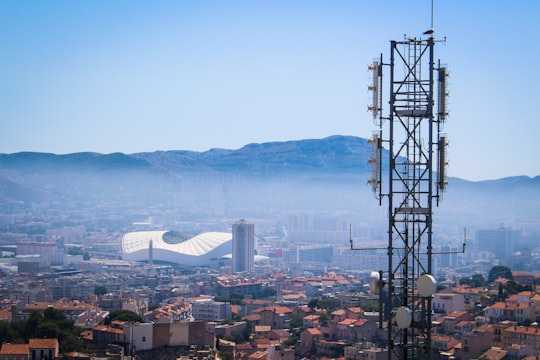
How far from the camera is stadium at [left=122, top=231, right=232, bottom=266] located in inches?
3974

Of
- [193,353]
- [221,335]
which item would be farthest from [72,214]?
[193,353]

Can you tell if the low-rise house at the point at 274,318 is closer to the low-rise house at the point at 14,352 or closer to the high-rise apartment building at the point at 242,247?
the low-rise house at the point at 14,352

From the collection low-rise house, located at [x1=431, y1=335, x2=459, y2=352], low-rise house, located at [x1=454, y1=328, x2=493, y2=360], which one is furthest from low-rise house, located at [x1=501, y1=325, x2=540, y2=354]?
low-rise house, located at [x1=431, y1=335, x2=459, y2=352]

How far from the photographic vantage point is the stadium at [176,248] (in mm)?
100938

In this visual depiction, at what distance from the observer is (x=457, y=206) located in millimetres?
198500

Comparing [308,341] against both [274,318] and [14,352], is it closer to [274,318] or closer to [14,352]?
[274,318]

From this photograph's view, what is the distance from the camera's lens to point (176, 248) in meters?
103

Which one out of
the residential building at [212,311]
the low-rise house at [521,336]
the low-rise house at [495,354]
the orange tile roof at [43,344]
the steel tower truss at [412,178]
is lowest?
the residential building at [212,311]

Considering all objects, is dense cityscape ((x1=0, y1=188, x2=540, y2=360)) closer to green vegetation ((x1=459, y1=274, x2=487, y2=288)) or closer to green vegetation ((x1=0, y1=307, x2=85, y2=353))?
green vegetation ((x1=0, y1=307, x2=85, y2=353))

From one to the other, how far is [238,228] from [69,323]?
208 ft

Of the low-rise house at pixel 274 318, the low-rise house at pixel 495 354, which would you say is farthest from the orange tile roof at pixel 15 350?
the low-rise house at pixel 274 318

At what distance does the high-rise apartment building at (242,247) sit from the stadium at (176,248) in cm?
968

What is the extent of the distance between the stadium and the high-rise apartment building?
31.7 ft

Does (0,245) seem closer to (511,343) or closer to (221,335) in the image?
(221,335)
